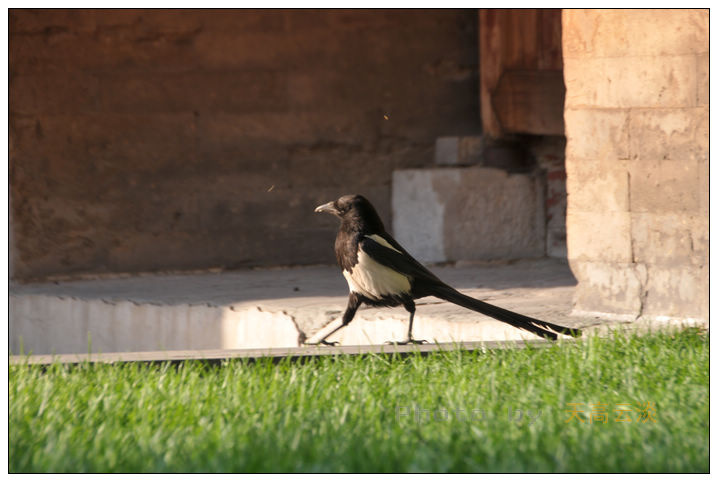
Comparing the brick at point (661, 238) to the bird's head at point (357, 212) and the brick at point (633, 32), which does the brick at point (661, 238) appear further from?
the bird's head at point (357, 212)

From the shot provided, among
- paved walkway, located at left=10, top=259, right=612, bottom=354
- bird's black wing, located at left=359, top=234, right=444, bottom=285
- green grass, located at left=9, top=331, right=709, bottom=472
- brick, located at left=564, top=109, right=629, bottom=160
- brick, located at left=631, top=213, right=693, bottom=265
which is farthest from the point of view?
paved walkway, located at left=10, top=259, right=612, bottom=354

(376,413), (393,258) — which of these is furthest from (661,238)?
(376,413)

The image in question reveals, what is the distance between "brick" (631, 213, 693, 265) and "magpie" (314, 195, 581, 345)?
634 millimetres

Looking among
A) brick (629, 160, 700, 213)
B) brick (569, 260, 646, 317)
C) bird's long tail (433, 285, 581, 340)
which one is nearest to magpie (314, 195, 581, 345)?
bird's long tail (433, 285, 581, 340)

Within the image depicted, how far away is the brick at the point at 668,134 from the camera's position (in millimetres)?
4491

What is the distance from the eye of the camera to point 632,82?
4680 millimetres

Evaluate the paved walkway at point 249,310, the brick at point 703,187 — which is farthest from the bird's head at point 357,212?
the brick at point 703,187

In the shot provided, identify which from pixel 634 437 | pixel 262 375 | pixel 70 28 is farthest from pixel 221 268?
pixel 634 437

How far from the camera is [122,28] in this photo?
23.7ft

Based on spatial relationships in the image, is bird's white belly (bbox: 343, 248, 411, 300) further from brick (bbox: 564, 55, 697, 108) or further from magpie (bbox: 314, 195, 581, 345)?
brick (bbox: 564, 55, 697, 108)

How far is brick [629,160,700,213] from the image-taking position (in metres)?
4.53

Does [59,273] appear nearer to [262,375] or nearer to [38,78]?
[38,78]

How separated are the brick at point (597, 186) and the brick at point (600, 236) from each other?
0.03 meters

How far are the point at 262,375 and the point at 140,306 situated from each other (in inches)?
104
